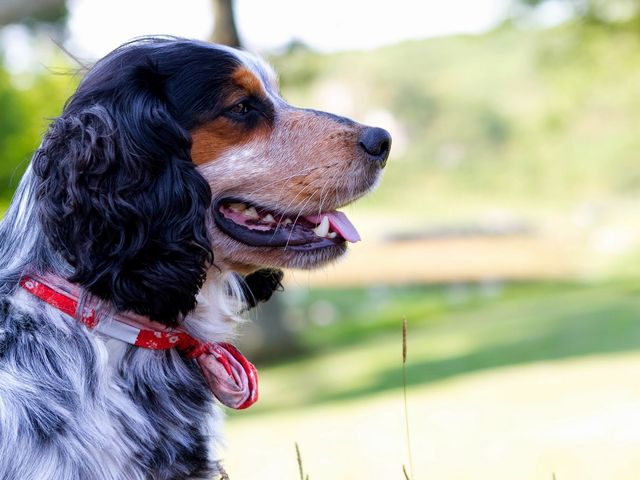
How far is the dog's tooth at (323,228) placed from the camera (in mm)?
3719

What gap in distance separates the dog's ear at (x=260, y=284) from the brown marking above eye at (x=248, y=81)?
2.50ft

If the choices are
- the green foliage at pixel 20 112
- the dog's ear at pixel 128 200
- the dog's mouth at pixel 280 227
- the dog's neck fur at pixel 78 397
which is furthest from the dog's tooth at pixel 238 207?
the green foliage at pixel 20 112

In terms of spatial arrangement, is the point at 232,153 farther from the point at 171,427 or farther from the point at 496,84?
the point at 496,84

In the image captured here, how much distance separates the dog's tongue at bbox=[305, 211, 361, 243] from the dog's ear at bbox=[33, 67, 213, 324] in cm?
50

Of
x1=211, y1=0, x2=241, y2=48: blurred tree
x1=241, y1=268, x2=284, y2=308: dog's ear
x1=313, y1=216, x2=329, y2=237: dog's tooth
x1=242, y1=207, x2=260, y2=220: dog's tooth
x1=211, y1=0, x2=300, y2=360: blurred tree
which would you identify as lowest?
x1=211, y1=0, x2=300, y2=360: blurred tree

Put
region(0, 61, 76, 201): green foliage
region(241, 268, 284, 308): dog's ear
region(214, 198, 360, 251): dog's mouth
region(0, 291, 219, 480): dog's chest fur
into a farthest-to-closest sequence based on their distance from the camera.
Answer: region(0, 61, 76, 201): green foliage
region(241, 268, 284, 308): dog's ear
region(214, 198, 360, 251): dog's mouth
region(0, 291, 219, 480): dog's chest fur

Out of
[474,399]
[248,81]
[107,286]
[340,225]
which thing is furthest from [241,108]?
[474,399]

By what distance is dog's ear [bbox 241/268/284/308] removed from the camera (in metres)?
4.04

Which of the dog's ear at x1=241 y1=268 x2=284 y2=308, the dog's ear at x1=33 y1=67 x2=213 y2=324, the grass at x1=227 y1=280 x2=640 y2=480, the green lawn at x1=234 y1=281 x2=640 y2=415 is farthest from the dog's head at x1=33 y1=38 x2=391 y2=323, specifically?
the green lawn at x1=234 y1=281 x2=640 y2=415

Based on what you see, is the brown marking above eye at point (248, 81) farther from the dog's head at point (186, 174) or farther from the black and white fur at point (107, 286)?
the black and white fur at point (107, 286)

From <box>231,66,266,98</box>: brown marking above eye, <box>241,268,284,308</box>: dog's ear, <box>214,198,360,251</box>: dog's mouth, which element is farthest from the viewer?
<box>241,268,284,308</box>: dog's ear

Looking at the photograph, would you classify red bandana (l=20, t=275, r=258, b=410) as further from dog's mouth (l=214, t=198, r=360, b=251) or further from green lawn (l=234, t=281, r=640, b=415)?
green lawn (l=234, t=281, r=640, b=415)

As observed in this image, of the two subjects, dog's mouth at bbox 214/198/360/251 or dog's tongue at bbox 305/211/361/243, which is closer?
dog's mouth at bbox 214/198/360/251

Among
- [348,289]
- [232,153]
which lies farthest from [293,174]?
[348,289]
